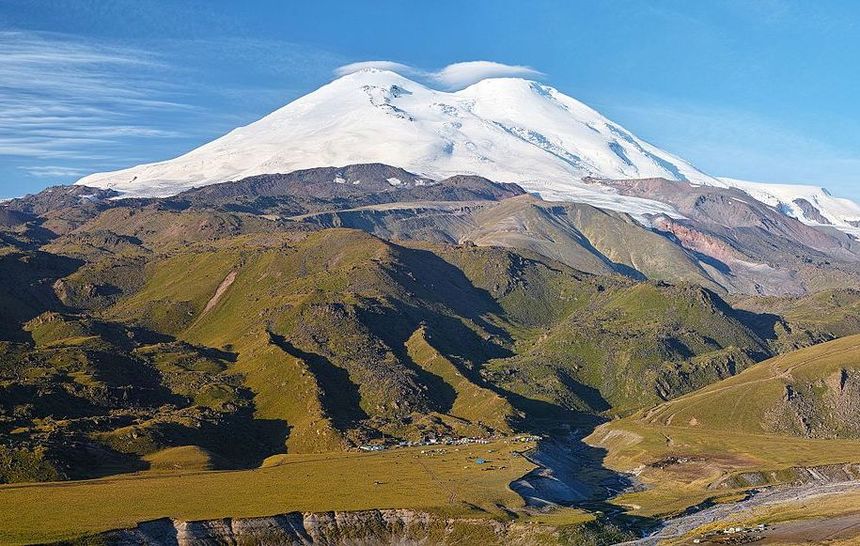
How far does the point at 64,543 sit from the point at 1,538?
1192 centimetres

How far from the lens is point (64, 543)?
199250 mm

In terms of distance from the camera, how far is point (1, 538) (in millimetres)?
196750
